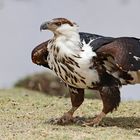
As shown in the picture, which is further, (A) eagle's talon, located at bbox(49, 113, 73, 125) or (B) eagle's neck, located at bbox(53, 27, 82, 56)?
(A) eagle's talon, located at bbox(49, 113, 73, 125)

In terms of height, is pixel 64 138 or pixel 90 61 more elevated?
pixel 90 61

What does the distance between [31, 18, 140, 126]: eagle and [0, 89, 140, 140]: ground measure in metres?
0.44

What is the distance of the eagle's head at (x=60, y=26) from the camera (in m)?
8.91

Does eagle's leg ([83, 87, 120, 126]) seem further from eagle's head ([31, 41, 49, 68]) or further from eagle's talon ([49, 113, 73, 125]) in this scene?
eagle's head ([31, 41, 49, 68])

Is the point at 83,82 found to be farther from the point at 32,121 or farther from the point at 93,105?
the point at 93,105

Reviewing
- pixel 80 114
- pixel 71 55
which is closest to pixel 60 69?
pixel 71 55

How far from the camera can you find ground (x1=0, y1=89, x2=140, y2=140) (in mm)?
8508

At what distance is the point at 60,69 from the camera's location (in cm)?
904

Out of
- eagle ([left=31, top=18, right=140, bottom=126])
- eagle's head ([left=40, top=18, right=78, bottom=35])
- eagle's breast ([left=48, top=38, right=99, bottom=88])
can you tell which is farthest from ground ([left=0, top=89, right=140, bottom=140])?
eagle's head ([left=40, top=18, right=78, bottom=35])

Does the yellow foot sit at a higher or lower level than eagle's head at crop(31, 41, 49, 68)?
lower

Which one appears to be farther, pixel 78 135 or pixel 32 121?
pixel 32 121

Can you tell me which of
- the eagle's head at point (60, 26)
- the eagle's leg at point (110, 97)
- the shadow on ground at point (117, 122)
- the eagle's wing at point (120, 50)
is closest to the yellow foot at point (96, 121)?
the eagle's leg at point (110, 97)

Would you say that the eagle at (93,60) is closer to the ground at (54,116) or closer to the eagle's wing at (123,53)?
the eagle's wing at (123,53)

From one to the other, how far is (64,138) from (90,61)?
119 cm
